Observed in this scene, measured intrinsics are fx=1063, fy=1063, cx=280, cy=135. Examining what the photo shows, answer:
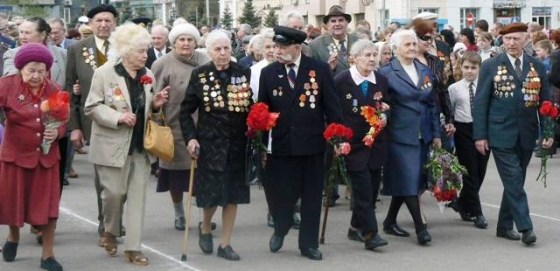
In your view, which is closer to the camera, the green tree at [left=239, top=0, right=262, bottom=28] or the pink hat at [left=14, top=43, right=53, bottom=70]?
the pink hat at [left=14, top=43, right=53, bottom=70]

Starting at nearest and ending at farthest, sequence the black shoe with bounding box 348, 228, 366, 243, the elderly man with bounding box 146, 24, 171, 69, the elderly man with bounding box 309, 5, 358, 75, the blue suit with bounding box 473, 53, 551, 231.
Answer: the blue suit with bounding box 473, 53, 551, 231
the black shoe with bounding box 348, 228, 366, 243
the elderly man with bounding box 309, 5, 358, 75
the elderly man with bounding box 146, 24, 171, 69

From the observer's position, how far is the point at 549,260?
947cm

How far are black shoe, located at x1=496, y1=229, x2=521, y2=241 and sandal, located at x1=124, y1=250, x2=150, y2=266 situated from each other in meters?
3.60

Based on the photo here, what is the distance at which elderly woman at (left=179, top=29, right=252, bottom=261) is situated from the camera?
948 cm

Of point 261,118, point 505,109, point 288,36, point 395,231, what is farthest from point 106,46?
point 505,109

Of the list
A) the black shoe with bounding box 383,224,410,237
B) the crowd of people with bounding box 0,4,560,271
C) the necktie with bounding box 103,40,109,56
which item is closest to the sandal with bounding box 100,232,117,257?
the crowd of people with bounding box 0,4,560,271

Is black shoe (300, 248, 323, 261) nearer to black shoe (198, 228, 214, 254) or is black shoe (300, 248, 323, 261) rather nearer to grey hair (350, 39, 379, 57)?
black shoe (198, 228, 214, 254)

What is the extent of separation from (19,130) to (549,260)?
4764 mm

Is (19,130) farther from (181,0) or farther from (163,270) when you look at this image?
(181,0)

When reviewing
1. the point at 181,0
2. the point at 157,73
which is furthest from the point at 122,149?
the point at 181,0

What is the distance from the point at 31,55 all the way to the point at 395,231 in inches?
161

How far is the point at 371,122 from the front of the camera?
9.85 metres

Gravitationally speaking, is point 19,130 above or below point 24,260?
above

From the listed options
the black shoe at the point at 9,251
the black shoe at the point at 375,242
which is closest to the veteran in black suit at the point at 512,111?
the black shoe at the point at 375,242
